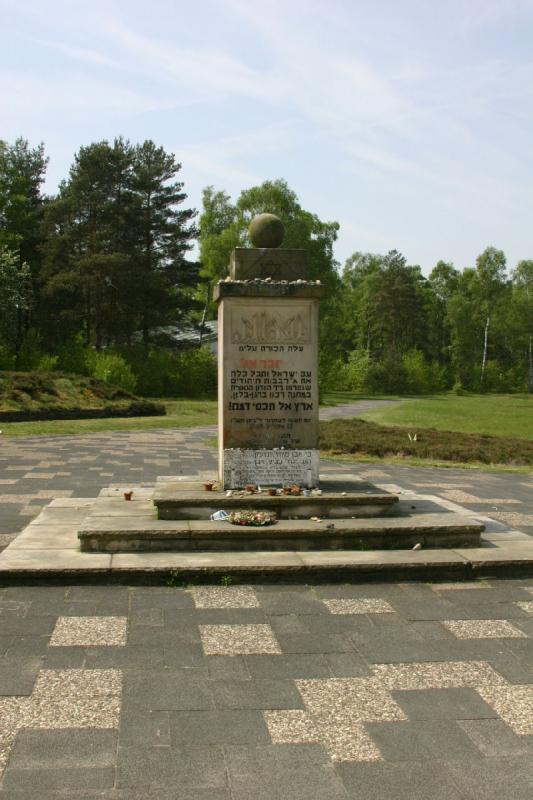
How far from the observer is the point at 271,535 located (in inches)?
271

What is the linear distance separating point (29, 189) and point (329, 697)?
54.4 meters

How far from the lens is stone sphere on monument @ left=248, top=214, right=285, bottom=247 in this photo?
28.3 feet

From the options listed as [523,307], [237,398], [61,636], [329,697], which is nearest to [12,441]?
[237,398]

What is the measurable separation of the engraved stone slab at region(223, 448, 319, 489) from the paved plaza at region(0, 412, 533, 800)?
2031 mm

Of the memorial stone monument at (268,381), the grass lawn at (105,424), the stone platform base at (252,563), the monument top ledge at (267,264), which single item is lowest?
the grass lawn at (105,424)

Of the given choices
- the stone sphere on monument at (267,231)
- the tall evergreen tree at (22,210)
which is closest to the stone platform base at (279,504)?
the stone sphere on monument at (267,231)

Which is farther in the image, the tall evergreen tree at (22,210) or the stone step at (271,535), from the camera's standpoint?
the tall evergreen tree at (22,210)

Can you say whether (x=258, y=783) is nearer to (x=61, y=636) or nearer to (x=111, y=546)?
(x=61, y=636)

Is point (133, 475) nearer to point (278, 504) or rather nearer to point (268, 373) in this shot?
point (268, 373)

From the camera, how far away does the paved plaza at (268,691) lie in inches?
133

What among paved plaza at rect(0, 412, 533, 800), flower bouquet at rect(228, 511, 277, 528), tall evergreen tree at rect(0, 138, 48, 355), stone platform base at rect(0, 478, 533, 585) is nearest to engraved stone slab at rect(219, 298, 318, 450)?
flower bouquet at rect(228, 511, 277, 528)

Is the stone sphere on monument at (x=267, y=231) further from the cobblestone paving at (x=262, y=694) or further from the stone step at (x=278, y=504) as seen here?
the cobblestone paving at (x=262, y=694)

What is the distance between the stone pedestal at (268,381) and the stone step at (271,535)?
981 millimetres

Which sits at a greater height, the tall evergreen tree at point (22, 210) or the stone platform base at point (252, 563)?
the tall evergreen tree at point (22, 210)
